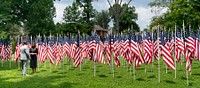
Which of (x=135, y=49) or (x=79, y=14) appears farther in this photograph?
(x=79, y=14)

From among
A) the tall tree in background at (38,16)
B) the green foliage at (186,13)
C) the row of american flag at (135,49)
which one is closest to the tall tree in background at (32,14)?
the tall tree in background at (38,16)

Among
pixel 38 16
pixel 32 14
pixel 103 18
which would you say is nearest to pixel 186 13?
pixel 38 16

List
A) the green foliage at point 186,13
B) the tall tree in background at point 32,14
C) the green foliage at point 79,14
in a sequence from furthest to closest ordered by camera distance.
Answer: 1. the green foliage at point 79,14
2. the tall tree in background at point 32,14
3. the green foliage at point 186,13

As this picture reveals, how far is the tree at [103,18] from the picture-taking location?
421ft

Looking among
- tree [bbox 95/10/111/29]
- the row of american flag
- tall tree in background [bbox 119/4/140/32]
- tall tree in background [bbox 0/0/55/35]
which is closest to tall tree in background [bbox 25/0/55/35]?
tall tree in background [bbox 0/0/55/35]

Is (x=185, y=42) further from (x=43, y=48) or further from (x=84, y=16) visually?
(x=84, y=16)

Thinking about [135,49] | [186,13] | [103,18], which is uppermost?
[103,18]

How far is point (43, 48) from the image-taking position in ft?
82.6

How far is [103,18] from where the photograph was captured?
432 ft

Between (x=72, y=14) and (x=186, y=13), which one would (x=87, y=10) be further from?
(x=186, y=13)

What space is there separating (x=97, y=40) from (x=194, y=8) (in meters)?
35.4

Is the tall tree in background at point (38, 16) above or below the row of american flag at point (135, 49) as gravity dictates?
above

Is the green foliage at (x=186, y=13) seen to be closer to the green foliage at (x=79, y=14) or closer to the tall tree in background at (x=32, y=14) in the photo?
the tall tree in background at (x=32, y=14)

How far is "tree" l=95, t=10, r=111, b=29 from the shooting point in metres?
Result: 128
